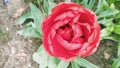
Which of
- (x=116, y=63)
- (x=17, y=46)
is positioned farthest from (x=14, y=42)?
(x=116, y=63)

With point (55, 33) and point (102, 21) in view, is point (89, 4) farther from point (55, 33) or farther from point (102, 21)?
point (55, 33)

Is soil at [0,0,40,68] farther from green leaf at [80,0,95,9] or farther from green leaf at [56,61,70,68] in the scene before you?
green leaf at [80,0,95,9]

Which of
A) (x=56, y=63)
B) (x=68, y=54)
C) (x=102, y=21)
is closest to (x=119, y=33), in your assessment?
(x=102, y=21)

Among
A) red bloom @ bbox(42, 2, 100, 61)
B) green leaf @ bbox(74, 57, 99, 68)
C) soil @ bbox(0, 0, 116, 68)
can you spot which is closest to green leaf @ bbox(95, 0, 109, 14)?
soil @ bbox(0, 0, 116, 68)

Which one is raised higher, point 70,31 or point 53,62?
point 70,31

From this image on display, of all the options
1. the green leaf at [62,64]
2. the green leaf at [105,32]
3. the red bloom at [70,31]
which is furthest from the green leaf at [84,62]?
the red bloom at [70,31]

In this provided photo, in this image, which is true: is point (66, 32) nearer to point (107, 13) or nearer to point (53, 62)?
point (53, 62)

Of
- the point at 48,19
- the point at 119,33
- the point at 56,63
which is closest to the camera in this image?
the point at 48,19
